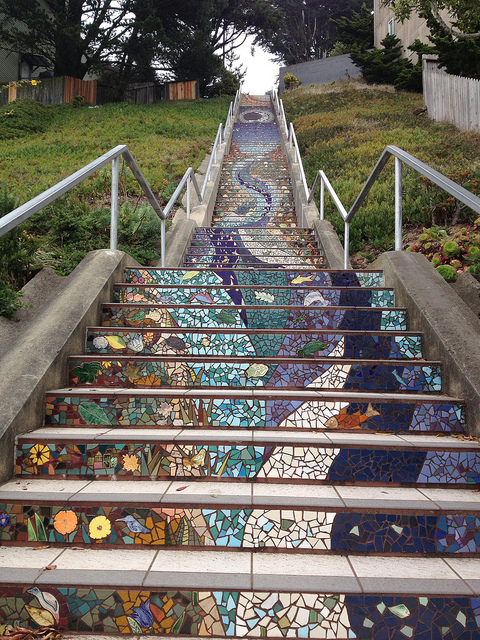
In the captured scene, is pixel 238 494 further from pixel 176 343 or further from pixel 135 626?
pixel 176 343

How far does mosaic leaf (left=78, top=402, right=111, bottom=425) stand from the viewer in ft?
8.02

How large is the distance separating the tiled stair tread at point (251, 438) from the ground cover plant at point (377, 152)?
10.8 feet

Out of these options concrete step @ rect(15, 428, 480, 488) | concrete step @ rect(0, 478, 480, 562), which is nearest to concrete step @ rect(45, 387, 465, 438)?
concrete step @ rect(15, 428, 480, 488)

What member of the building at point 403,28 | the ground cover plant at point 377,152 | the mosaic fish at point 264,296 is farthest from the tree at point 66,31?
the mosaic fish at point 264,296

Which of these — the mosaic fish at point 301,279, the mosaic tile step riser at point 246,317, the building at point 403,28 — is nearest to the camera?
the mosaic tile step riser at point 246,317

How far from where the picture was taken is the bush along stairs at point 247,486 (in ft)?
5.28

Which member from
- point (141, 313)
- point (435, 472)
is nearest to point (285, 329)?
point (141, 313)

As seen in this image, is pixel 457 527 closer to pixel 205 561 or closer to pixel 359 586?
pixel 359 586

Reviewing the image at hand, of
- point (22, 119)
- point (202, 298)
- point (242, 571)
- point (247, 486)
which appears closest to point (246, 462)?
point (247, 486)

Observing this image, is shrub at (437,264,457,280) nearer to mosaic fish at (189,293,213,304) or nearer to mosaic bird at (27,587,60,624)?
mosaic fish at (189,293,213,304)

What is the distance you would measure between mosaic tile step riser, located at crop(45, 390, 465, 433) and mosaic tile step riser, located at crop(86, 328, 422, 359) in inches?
23.8

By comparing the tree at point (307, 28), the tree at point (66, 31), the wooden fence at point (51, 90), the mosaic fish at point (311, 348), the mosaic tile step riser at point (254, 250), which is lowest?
the mosaic fish at point (311, 348)

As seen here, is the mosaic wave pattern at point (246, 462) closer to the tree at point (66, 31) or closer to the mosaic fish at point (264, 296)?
the mosaic fish at point (264, 296)

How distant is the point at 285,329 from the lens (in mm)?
3178
